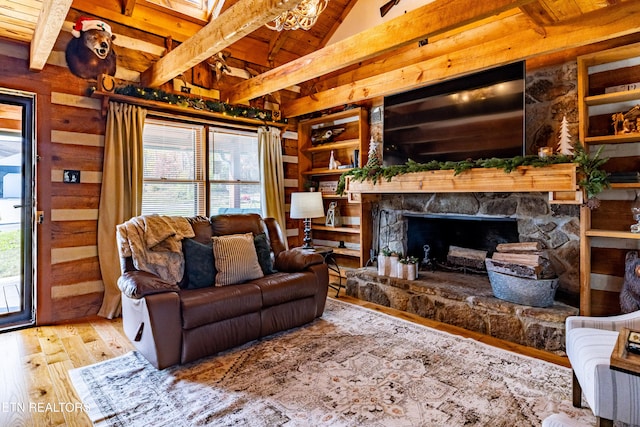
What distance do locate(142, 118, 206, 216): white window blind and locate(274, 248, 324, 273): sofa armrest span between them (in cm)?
151

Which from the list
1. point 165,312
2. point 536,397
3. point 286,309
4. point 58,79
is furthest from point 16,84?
point 536,397

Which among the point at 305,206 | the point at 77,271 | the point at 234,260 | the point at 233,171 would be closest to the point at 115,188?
the point at 77,271

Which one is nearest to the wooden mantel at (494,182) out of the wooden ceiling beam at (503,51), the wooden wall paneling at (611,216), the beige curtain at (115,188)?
the wooden wall paneling at (611,216)

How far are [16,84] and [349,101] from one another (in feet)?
11.0

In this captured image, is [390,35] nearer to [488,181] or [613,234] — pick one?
[488,181]

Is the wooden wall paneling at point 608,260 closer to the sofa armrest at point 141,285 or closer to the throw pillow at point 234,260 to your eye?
the throw pillow at point 234,260

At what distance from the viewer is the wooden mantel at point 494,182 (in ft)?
8.79

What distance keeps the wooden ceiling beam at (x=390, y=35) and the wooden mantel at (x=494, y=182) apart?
128cm

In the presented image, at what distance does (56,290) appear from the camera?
3301mm

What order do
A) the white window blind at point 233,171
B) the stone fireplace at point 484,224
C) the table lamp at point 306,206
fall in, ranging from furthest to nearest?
the white window blind at point 233,171 → the table lamp at point 306,206 → the stone fireplace at point 484,224

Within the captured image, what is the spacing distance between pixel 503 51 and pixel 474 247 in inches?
79.8

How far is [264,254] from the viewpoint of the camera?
3227 millimetres

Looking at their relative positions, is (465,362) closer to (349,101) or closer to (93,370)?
(93,370)

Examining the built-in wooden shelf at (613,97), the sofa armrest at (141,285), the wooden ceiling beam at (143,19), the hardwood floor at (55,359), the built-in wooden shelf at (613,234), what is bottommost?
the hardwood floor at (55,359)
